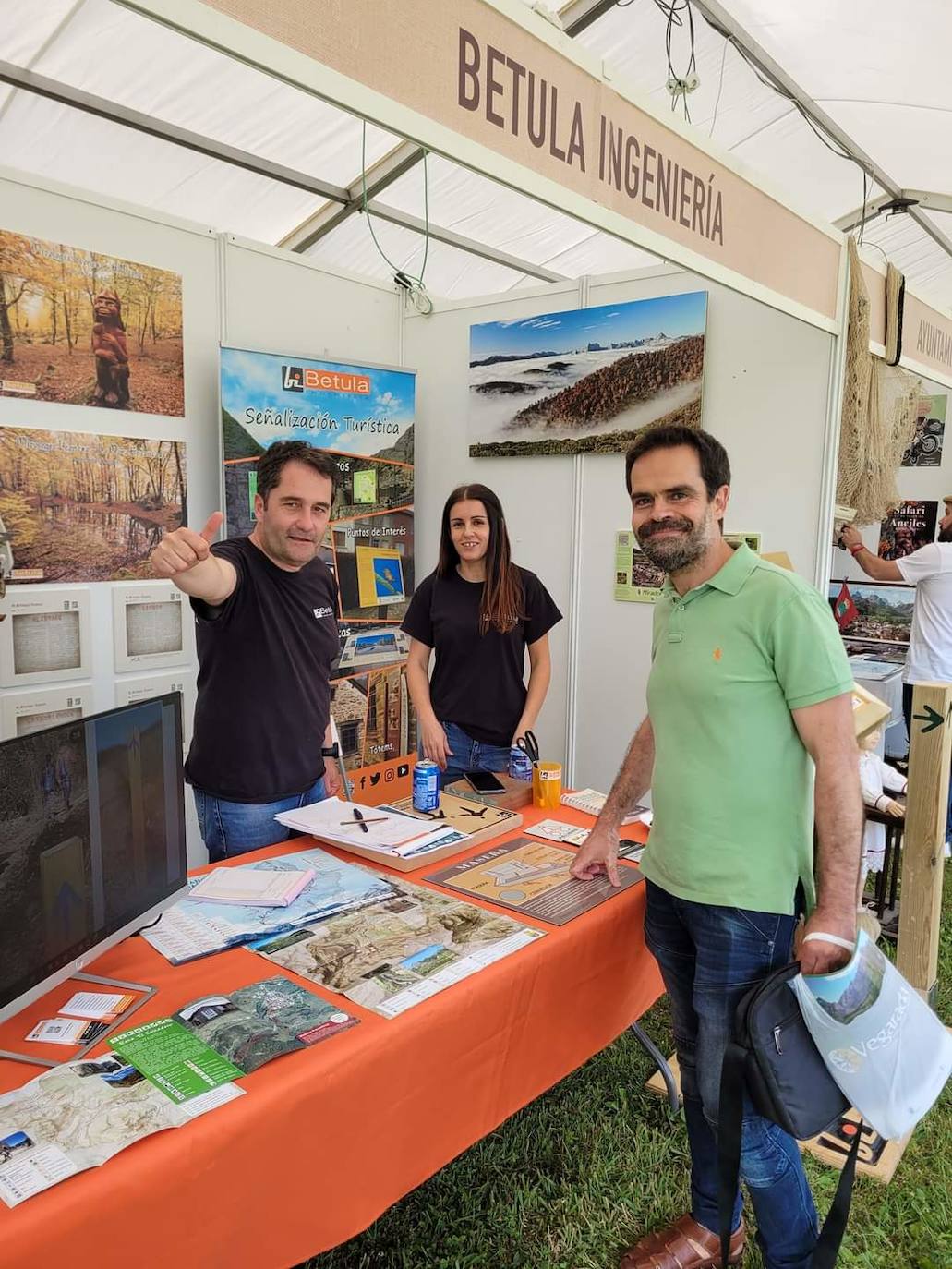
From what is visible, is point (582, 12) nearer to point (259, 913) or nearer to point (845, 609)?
point (845, 609)

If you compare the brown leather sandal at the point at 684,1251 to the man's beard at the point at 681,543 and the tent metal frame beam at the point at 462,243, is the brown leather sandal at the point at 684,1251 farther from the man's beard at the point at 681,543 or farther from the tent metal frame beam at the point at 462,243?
the tent metal frame beam at the point at 462,243

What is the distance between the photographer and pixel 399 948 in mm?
1393

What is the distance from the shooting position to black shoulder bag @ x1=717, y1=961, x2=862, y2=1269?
1259 mm

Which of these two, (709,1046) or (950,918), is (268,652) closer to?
(709,1046)

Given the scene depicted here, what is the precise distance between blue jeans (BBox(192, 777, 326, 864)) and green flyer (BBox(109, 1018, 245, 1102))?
79 cm

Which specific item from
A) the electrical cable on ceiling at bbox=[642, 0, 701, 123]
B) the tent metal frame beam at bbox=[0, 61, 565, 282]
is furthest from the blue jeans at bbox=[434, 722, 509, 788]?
the tent metal frame beam at bbox=[0, 61, 565, 282]

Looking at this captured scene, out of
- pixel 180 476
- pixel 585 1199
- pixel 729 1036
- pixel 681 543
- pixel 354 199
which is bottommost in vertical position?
pixel 585 1199

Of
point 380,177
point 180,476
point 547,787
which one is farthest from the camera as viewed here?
point 380,177

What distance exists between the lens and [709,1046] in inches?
56.6

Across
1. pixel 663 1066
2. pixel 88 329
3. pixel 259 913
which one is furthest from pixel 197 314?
pixel 663 1066

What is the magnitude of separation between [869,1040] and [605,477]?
2561mm

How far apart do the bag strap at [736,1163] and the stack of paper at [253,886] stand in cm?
83

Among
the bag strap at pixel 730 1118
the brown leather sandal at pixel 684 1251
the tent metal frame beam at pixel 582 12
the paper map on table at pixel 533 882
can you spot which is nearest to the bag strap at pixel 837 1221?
the bag strap at pixel 730 1118

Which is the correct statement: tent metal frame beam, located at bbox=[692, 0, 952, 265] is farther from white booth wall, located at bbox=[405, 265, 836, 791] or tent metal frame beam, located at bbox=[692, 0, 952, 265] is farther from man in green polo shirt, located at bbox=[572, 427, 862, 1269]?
man in green polo shirt, located at bbox=[572, 427, 862, 1269]
